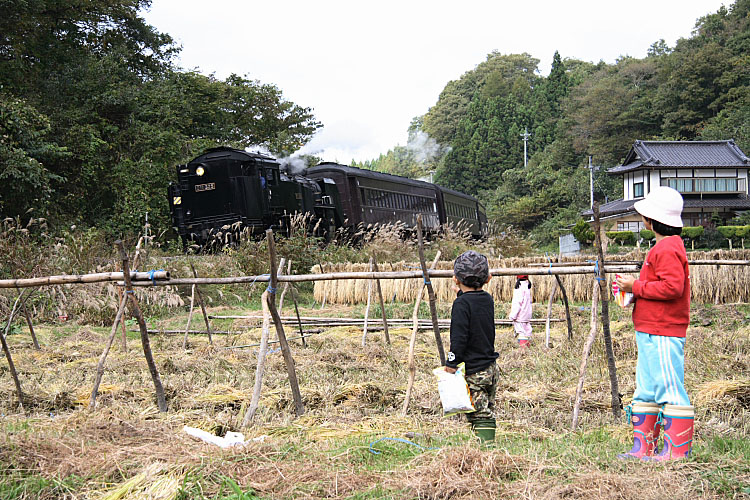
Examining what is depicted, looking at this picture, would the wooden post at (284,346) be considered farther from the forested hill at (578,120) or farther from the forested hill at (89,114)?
the forested hill at (578,120)

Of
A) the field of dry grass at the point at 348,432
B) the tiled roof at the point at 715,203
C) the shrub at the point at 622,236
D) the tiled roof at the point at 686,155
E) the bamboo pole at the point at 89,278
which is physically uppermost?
the tiled roof at the point at 686,155

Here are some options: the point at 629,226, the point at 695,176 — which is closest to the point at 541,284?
the point at 629,226

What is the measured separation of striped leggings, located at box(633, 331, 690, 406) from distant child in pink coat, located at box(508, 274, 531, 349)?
3935mm

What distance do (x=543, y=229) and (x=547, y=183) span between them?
7007 millimetres

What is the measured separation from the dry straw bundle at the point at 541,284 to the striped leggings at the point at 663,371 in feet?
23.7

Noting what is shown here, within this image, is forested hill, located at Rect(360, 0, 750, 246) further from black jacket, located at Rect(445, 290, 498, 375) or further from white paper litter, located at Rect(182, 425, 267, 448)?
white paper litter, located at Rect(182, 425, 267, 448)

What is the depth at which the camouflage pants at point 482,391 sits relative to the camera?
154 inches

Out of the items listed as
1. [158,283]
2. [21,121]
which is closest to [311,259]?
[21,121]

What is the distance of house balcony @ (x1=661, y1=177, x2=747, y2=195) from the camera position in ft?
112

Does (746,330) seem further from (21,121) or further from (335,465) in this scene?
(21,121)

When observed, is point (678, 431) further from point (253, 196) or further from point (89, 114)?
point (89, 114)

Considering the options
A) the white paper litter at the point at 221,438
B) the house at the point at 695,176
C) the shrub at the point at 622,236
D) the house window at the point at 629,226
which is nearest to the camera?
the white paper litter at the point at 221,438

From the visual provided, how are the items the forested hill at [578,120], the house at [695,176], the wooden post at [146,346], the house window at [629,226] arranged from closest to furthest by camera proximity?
the wooden post at [146,346]
the house at [695,176]
the house window at [629,226]
the forested hill at [578,120]

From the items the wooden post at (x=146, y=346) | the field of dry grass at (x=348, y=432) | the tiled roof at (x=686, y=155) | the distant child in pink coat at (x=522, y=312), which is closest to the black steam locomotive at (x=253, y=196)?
the distant child in pink coat at (x=522, y=312)
